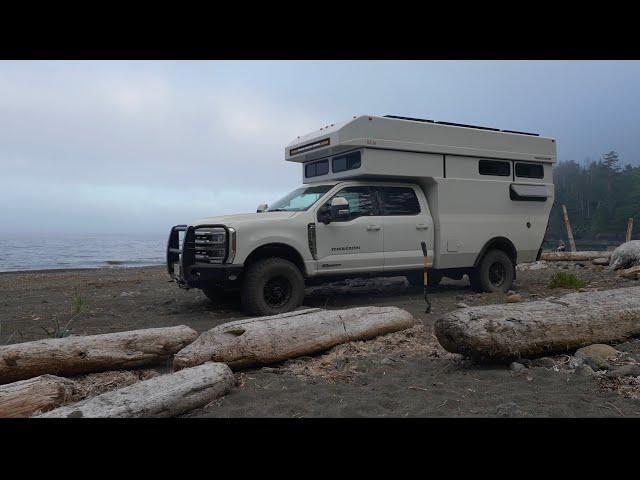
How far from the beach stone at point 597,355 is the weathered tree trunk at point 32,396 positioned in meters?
4.62

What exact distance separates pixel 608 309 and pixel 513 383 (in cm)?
186

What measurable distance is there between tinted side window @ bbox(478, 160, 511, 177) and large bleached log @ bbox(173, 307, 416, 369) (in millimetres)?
4758

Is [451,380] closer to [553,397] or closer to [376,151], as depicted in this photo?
[553,397]

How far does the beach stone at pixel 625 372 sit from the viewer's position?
12.8ft

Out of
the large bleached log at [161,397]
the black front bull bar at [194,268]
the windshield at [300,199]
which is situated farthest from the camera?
the windshield at [300,199]

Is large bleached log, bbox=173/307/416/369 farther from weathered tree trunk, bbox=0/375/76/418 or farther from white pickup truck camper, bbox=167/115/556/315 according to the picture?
white pickup truck camper, bbox=167/115/556/315

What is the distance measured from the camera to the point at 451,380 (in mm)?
4105

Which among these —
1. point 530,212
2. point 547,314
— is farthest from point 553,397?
point 530,212

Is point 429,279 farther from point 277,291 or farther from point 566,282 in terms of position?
point 277,291

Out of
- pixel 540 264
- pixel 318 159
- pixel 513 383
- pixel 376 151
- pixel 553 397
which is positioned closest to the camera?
pixel 553 397

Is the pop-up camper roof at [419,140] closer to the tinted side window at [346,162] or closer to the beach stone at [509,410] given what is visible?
the tinted side window at [346,162]

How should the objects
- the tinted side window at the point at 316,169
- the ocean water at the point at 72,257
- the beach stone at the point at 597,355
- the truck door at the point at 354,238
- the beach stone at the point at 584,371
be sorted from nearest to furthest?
the beach stone at the point at 584,371
the beach stone at the point at 597,355
the truck door at the point at 354,238
the tinted side window at the point at 316,169
the ocean water at the point at 72,257

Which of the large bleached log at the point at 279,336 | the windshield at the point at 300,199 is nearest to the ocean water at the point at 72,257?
the windshield at the point at 300,199

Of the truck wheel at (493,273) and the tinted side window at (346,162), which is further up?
the tinted side window at (346,162)
